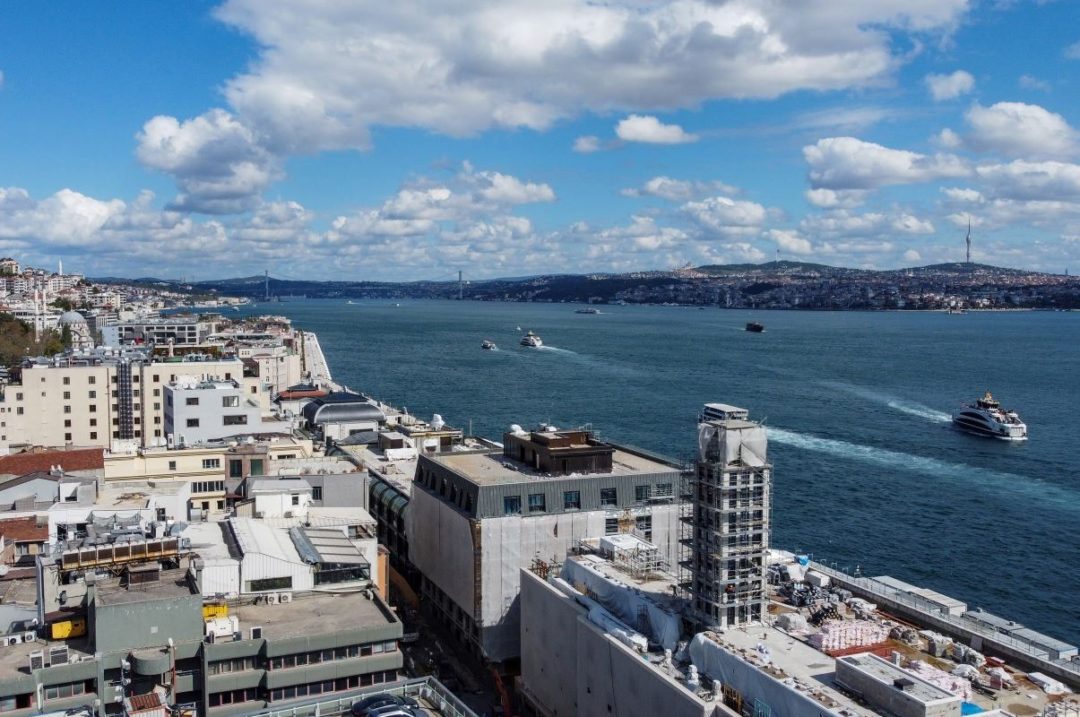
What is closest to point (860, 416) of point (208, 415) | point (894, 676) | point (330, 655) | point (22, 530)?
point (208, 415)

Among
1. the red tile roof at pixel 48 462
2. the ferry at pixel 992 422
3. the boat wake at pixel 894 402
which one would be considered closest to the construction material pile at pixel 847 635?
the red tile roof at pixel 48 462

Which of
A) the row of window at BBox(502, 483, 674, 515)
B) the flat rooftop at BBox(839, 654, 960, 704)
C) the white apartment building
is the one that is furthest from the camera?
the white apartment building

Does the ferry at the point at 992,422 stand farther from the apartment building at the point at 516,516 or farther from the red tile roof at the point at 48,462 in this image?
the red tile roof at the point at 48,462

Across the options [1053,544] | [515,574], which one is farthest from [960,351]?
[515,574]

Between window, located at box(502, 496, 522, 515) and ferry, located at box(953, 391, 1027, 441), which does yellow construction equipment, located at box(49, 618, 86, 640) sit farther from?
ferry, located at box(953, 391, 1027, 441)

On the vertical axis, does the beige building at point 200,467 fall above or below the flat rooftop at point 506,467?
below

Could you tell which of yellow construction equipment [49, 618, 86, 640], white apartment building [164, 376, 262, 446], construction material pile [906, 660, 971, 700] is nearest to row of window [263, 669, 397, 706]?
yellow construction equipment [49, 618, 86, 640]
